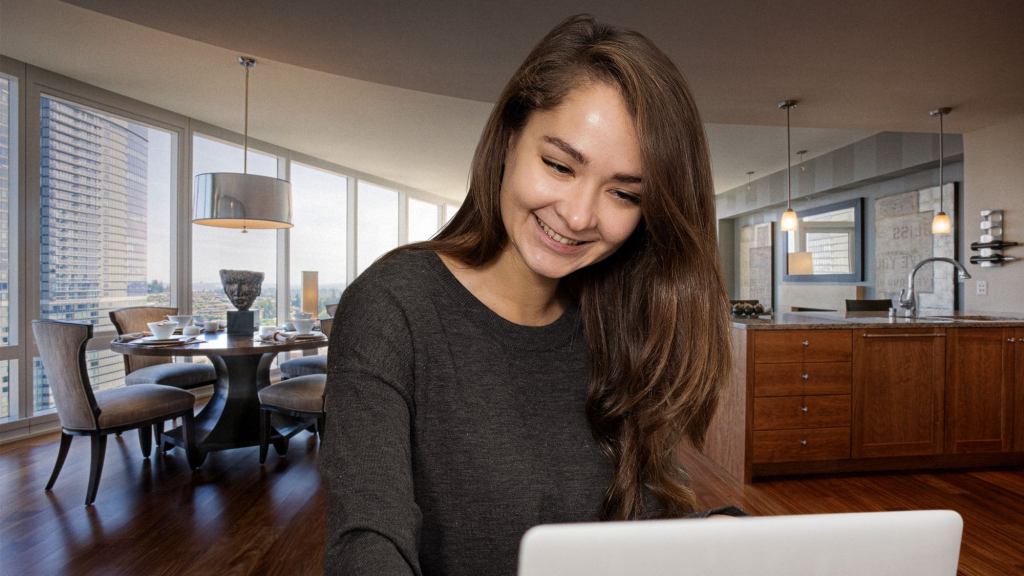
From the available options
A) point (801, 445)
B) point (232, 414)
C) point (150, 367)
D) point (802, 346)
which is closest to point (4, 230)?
point (150, 367)

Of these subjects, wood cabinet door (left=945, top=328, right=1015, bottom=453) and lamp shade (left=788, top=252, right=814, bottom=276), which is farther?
lamp shade (left=788, top=252, right=814, bottom=276)

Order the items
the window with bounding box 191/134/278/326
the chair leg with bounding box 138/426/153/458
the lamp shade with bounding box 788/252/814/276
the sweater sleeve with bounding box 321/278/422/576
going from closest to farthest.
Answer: the sweater sleeve with bounding box 321/278/422/576
the chair leg with bounding box 138/426/153/458
the window with bounding box 191/134/278/326
the lamp shade with bounding box 788/252/814/276

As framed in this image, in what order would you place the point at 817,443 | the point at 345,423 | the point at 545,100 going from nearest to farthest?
1. the point at 345,423
2. the point at 545,100
3. the point at 817,443

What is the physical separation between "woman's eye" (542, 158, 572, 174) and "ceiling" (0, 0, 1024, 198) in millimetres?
2029

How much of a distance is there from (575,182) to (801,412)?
2982mm

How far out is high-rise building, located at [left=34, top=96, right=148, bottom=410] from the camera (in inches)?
159

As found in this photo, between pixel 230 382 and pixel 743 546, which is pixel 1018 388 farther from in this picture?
pixel 230 382

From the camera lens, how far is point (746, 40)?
9.13 ft

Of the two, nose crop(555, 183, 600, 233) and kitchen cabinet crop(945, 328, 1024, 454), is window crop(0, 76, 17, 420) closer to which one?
nose crop(555, 183, 600, 233)

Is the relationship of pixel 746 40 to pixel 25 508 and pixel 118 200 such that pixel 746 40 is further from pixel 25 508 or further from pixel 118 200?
pixel 118 200

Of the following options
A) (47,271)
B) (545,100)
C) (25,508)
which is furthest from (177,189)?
(545,100)

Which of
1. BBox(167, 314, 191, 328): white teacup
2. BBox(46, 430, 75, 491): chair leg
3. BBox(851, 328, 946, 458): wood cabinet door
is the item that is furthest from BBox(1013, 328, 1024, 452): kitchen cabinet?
BBox(46, 430, 75, 491): chair leg

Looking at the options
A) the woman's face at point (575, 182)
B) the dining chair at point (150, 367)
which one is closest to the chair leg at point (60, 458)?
the dining chair at point (150, 367)

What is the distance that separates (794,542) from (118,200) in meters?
5.51
